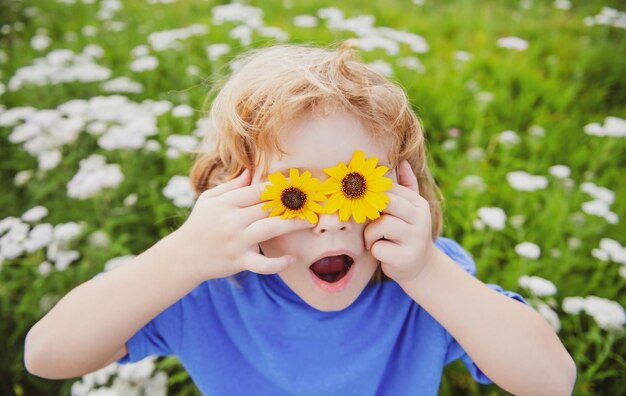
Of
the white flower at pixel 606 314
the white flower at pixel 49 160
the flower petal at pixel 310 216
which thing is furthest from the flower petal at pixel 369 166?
the white flower at pixel 49 160

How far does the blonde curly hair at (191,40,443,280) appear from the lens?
2.56 ft

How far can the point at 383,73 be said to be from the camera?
8.04 ft

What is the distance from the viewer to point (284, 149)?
765 millimetres

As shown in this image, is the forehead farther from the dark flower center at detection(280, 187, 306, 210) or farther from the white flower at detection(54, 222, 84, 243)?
the white flower at detection(54, 222, 84, 243)

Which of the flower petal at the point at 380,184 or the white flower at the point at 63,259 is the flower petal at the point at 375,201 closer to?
the flower petal at the point at 380,184

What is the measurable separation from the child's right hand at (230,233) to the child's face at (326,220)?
0.13ft

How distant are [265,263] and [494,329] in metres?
0.43

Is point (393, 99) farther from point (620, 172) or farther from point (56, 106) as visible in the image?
point (56, 106)

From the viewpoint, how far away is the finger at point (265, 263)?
71 centimetres

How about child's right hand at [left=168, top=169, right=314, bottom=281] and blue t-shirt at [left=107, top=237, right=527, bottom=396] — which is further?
blue t-shirt at [left=107, top=237, right=527, bottom=396]

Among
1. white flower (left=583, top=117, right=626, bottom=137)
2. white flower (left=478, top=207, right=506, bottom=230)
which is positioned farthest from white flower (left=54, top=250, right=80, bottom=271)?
white flower (left=583, top=117, right=626, bottom=137)

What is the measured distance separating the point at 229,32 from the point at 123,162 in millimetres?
1553

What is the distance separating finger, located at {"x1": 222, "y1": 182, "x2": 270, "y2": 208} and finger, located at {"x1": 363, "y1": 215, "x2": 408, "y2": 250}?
193 mm

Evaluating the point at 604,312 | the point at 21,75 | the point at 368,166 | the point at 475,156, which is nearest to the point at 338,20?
the point at 475,156
